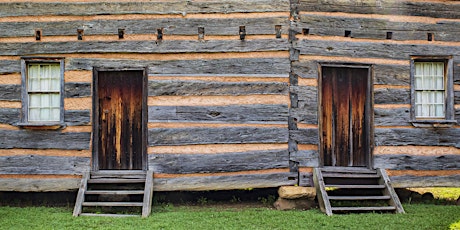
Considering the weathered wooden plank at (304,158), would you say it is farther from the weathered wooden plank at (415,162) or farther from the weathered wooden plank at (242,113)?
the weathered wooden plank at (415,162)

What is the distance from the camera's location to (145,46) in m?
9.86

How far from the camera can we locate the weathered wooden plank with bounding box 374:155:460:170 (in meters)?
10.2

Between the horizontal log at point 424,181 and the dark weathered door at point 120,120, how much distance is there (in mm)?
5543

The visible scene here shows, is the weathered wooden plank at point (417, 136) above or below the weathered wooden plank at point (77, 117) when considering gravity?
below

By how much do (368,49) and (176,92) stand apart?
13.9ft

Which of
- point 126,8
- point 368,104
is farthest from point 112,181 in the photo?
point 368,104

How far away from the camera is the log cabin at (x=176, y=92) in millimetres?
9789

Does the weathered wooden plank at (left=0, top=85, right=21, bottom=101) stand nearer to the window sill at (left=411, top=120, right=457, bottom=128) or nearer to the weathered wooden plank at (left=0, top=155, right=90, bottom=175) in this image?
the weathered wooden plank at (left=0, top=155, right=90, bottom=175)

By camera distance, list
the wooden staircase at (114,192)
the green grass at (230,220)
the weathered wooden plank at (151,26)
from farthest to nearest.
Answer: the weathered wooden plank at (151,26) → the wooden staircase at (114,192) → the green grass at (230,220)

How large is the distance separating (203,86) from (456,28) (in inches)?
230

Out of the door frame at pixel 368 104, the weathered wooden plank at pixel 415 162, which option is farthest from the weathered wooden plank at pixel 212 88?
the weathered wooden plank at pixel 415 162

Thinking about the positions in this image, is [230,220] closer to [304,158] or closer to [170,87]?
[304,158]

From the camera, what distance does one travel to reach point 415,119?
34.0ft

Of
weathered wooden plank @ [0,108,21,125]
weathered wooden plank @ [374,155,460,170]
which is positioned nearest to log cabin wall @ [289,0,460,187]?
weathered wooden plank @ [374,155,460,170]
